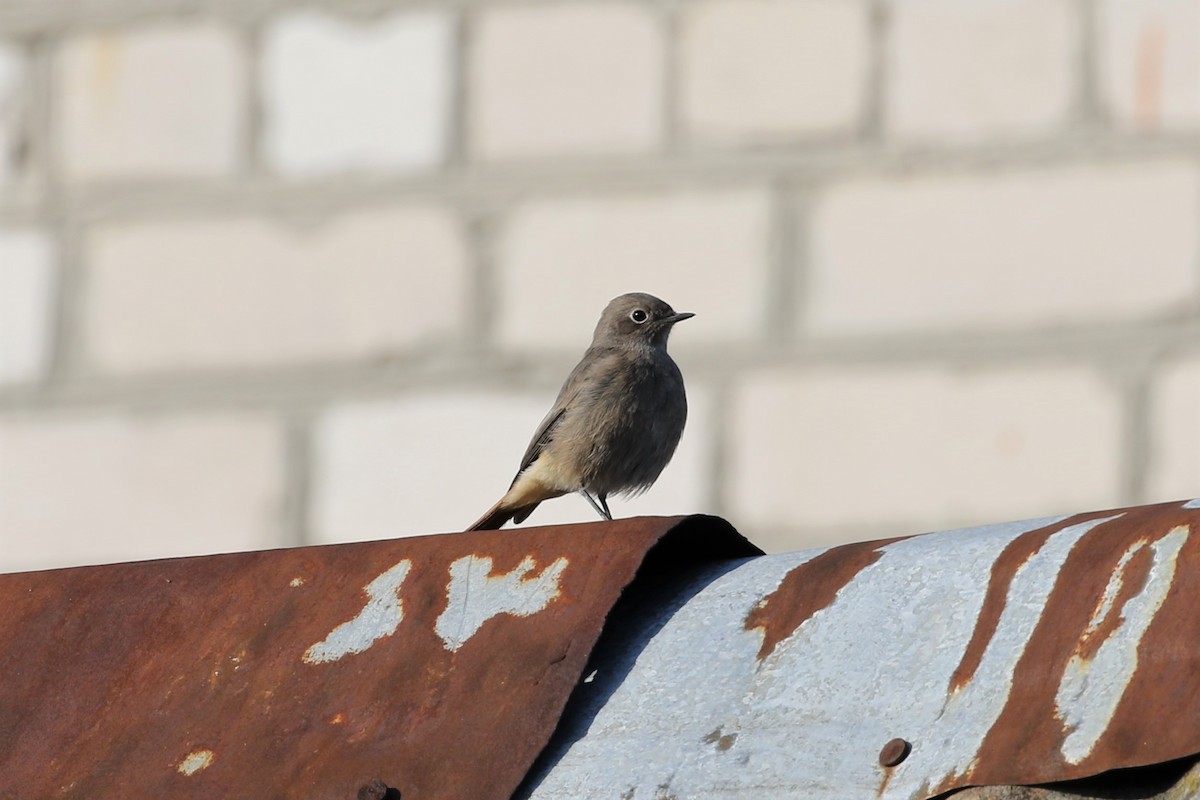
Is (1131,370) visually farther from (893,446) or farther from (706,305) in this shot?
(706,305)

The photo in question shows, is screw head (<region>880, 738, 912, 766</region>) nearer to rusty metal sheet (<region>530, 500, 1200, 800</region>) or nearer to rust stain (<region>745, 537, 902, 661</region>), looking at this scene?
rusty metal sheet (<region>530, 500, 1200, 800</region>)

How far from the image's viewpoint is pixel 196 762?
10.2 ft

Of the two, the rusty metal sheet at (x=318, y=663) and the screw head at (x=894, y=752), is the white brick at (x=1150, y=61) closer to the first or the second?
the rusty metal sheet at (x=318, y=663)

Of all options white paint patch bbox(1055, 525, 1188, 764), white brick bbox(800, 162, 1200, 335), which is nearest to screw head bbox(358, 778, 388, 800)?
white paint patch bbox(1055, 525, 1188, 764)

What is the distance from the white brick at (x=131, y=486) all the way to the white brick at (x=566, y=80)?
132cm

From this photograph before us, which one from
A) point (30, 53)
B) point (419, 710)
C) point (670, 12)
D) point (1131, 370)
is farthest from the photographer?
point (30, 53)

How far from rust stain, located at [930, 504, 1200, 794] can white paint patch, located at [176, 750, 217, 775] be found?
108cm

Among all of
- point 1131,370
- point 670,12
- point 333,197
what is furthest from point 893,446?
point 333,197

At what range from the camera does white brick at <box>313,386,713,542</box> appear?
23.9 ft

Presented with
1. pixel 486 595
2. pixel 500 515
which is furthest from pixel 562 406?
pixel 486 595

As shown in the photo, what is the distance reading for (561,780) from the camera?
284cm

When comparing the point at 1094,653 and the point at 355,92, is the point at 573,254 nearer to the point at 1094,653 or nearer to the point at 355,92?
the point at 355,92

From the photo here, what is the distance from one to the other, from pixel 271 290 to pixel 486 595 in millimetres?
4529

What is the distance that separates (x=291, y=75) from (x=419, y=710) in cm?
509
